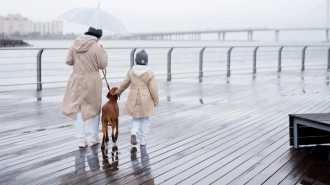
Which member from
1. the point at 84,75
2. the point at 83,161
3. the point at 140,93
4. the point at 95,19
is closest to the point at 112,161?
the point at 83,161

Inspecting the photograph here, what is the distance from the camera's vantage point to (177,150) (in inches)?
225

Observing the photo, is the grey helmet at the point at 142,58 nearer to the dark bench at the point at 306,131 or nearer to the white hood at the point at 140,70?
the white hood at the point at 140,70

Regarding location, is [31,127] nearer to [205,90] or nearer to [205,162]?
[205,162]

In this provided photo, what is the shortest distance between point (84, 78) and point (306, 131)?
2.45 m

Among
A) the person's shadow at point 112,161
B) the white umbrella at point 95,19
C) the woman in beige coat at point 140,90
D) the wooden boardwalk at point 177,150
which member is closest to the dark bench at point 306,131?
the wooden boardwalk at point 177,150

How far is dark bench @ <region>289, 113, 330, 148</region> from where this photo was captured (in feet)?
18.3

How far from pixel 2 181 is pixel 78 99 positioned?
4.83ft

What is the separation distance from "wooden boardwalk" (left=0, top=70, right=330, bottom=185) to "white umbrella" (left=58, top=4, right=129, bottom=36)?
128 cm

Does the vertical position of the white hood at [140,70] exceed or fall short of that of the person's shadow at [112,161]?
it exceeds it

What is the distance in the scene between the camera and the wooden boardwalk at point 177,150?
4637mm

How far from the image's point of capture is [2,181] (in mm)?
4465

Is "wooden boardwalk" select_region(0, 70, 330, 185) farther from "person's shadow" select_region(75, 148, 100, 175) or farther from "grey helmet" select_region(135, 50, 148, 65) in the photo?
"grey helmet" select_region(135, 50, 148, 65)

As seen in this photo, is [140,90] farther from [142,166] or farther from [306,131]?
[306,131]

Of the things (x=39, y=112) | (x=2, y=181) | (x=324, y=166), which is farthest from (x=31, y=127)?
(x=324, y=166)
